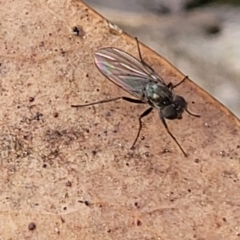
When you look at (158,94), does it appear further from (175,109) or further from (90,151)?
(90,151)

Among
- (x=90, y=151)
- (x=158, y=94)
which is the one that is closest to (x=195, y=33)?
(x=158, y=94)

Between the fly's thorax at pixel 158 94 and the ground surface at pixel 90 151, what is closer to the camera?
the ground surface at pixel 90 151

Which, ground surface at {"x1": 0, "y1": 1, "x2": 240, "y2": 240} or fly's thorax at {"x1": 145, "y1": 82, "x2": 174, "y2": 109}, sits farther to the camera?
fly's thorax at {"x1": 145, "y1": 82, "x2": 174, "y2": 109}

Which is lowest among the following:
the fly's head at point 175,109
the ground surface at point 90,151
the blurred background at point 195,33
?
the ground surface at point 90,151

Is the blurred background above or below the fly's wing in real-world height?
above

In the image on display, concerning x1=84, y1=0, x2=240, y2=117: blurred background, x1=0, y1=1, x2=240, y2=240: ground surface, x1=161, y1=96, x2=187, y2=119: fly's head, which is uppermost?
x1=84, y1=0, x2=240, y2=117: blurred background
